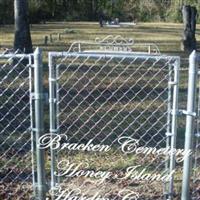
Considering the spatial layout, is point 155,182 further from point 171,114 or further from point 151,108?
point 151,108

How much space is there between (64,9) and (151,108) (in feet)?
153

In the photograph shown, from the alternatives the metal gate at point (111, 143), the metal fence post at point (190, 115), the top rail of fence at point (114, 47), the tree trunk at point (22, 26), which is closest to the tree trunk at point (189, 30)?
the top rail of fence at point (114, 47)

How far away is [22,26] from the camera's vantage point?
1558 cm

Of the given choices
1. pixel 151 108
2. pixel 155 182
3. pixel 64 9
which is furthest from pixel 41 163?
pixel 64 9

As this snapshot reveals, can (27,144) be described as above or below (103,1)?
below

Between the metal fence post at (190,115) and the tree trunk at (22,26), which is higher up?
the tree trunk at (22,26)

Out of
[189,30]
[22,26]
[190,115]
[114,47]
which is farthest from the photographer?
[189,30]

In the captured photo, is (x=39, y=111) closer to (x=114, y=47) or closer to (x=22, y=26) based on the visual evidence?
(x=22, y=26)

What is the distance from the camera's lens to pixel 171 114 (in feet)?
14.8

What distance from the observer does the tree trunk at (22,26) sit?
15348mm

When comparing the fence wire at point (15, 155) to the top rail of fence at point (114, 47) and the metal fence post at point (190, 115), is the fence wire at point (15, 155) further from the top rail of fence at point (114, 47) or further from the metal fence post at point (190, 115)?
the top rail of fence at point (114, 47)

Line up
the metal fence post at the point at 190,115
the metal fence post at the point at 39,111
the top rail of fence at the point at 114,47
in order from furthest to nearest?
the top rail of fence at the point at 114,47
the metal fence post at the point at 39,111
the metal fence post at the point at 190,115

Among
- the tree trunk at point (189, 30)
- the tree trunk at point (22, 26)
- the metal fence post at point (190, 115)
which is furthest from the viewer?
the tree trunk at point (189, 30)

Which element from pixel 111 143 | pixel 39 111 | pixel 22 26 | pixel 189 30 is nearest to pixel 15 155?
pixel 111 143
